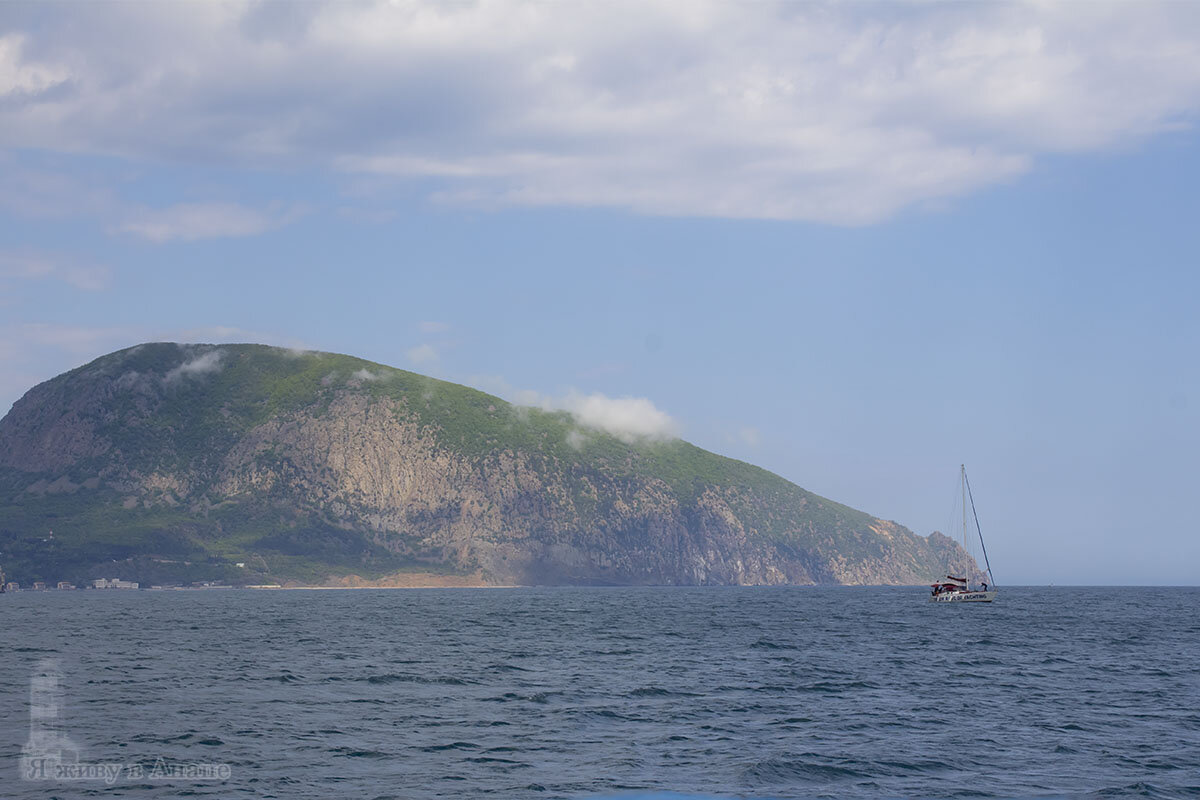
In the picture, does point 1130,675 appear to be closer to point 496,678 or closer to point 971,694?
point 971,694

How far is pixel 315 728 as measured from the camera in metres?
49.1

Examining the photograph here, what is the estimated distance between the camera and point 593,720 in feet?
171

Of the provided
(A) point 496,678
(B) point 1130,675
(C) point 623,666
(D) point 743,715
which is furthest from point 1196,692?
(A) point 496,678

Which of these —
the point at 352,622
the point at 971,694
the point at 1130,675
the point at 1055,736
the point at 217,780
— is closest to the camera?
the point at 217,780

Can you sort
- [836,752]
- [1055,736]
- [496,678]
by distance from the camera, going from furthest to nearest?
1. [496,678]
2. [1055,736]
3. [836,752]

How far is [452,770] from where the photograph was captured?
40.3 metres

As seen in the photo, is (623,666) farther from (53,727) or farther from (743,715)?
(53,727)

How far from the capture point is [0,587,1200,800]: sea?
38.5m

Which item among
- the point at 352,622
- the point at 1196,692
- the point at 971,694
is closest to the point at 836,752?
the point at 971,694

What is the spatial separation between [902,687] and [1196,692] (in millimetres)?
18180

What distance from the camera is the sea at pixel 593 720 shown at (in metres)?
38.5

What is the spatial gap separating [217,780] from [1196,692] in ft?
192

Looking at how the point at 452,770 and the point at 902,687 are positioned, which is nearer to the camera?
the point at 452,770

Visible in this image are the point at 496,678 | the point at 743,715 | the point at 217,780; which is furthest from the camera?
the point at 496,678
